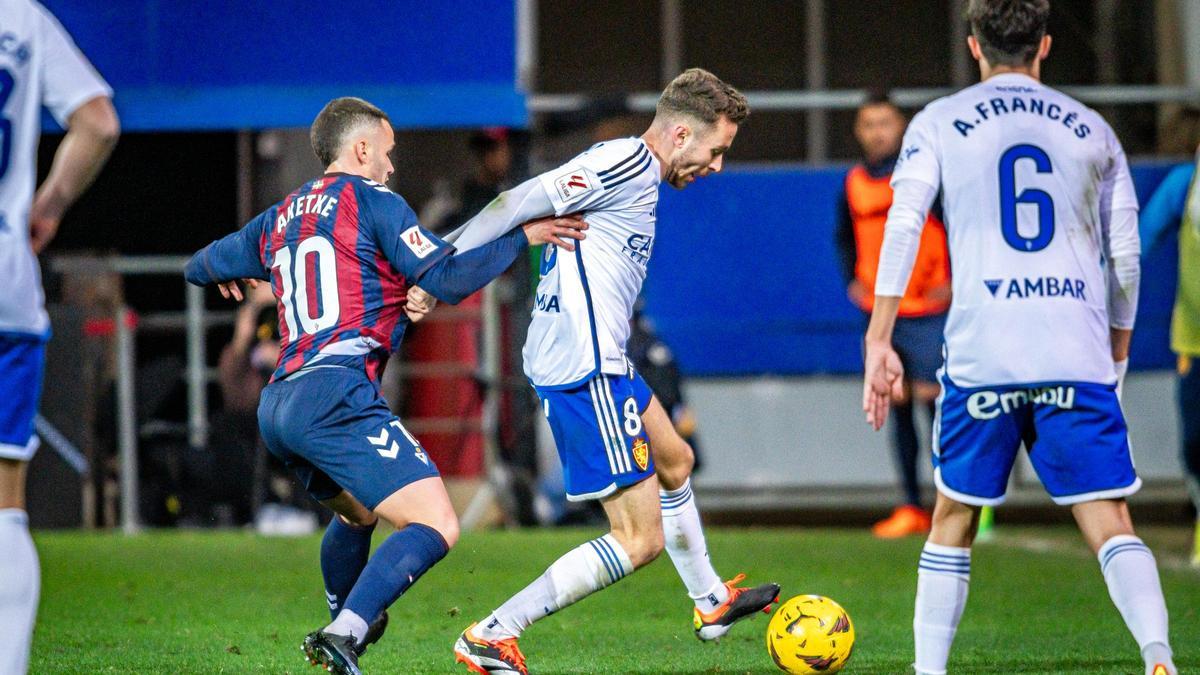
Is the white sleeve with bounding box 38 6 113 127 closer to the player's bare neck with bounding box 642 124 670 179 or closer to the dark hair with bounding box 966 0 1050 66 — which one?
the player's bare neck with bounding box 642 124 670 179

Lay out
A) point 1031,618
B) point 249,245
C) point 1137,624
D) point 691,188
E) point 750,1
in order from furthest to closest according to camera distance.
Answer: point 750,1 < point 691,188 < point 1031,618 < point 249,245 < point 1137,624

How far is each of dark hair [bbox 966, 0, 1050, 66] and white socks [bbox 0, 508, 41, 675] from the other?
2.99 metres

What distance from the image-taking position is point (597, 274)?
5.43 m

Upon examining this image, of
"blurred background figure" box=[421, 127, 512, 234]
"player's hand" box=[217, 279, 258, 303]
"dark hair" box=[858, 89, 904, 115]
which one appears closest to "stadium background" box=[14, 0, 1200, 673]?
"blurred background figure" box=[421, 127, 512, 234]

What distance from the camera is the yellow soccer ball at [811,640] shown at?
5.42 metres

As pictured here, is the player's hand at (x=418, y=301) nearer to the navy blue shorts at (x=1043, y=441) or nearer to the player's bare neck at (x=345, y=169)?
the player's bare neck at (x=345, y=169)

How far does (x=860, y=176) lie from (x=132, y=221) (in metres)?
5.92

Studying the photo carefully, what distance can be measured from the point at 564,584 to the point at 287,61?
679cm

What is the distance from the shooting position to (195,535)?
421 inches

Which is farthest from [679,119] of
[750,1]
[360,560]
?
[750,1]

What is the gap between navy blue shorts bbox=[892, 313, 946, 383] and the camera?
10.2 meters

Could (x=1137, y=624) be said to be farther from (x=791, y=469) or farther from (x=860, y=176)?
(x=791, y=469)

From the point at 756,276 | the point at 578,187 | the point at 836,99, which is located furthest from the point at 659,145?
the point at 756,276

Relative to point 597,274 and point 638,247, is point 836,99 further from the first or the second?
point 597,274
